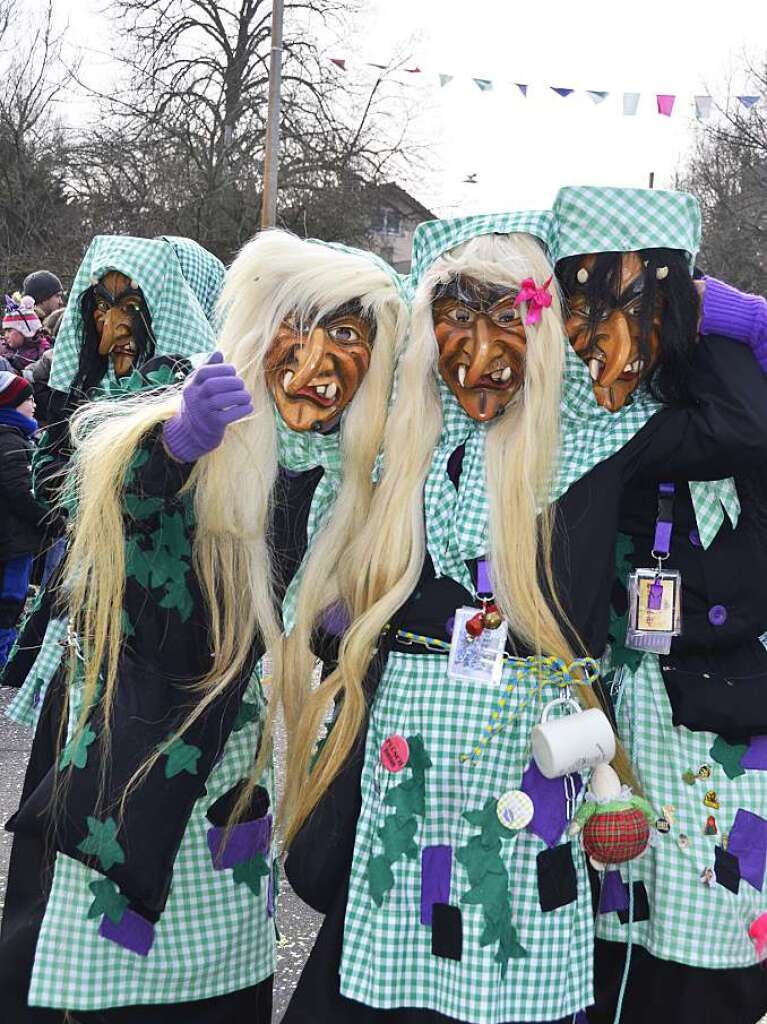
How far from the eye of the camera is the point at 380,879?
6.33ft

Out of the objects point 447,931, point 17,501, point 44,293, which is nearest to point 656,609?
point 447,931

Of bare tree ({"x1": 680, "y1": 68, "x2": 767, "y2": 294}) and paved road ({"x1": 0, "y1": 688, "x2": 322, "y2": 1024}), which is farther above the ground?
bare tree ({"x1": 680, "y1": 68, "x2": 767, "y2": 294})

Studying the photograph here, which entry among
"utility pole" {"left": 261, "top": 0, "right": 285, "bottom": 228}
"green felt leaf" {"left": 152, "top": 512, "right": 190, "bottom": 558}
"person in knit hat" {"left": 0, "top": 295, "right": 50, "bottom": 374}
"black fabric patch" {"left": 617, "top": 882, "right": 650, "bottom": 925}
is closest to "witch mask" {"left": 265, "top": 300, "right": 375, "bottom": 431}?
"green felt leaf" {"left": 152, "top": 512, "right": 190, "bottom": 558}

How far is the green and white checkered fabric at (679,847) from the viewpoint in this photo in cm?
208

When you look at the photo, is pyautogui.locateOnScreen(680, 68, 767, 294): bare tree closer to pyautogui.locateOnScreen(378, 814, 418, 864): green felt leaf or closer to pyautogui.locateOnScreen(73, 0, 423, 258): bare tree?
pyautogui.locateOnScreen(73, 0, 423, 258): bare tree

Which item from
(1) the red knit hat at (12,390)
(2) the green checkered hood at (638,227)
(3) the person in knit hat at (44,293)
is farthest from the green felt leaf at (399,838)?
(3) the person in knit hat at (44,293)

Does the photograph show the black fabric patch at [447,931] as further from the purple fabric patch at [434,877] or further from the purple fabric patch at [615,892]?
the purple fabric patch at [615,892]

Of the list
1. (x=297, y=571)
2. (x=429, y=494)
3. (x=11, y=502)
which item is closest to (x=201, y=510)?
(x=297, y=571)

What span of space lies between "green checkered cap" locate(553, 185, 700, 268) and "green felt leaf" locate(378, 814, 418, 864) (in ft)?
3.57

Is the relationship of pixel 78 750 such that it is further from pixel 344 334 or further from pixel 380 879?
pixel 344 334

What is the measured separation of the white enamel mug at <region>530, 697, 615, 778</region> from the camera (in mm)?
1863

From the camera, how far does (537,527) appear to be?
6.67ft

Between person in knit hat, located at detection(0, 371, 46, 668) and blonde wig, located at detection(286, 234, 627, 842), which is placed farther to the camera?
person in knit hat, located at detection(0, 371, 46, 668)

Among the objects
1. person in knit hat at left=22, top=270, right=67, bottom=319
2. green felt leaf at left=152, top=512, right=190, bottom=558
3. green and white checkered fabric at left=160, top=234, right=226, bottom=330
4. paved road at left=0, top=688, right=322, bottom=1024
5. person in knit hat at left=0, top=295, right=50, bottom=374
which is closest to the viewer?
green felt leaf at left=152, top=512, right=190, bottom=558
